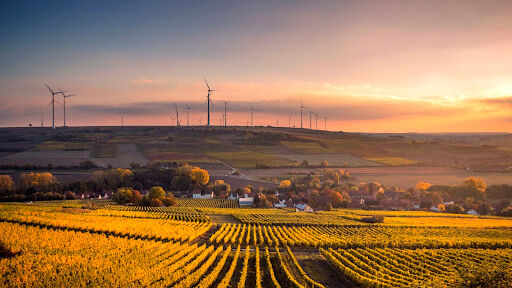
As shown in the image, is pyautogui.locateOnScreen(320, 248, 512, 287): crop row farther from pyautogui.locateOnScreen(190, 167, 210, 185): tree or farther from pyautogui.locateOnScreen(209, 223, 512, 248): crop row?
pyautogui.locateOnScreen(190, 167, 210, 185): tree

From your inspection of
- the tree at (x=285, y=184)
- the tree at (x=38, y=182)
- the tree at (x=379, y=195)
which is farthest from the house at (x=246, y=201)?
the tree at (x=38, y=182)

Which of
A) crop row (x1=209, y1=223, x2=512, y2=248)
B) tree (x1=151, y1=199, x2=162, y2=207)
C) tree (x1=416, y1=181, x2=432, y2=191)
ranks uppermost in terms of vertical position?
crop row (x1=209, y1=223, x2=512, y2=248)

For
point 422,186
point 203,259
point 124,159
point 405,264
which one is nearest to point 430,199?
point 422,186

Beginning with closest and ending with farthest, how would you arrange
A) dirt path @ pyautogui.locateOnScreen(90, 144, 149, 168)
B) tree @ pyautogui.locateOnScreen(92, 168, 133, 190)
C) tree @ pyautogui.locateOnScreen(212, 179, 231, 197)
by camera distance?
tree @ pyautogui.locateOnScreen(92, 168, 133, 190)
tree @ pyautogui.locateOnScreen(212, 179, 231, 197)
dirt path @ pyautogui.locateOnScreen(90, 144, 149, 168)

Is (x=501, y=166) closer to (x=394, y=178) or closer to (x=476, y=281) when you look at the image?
(x=394, y=178)

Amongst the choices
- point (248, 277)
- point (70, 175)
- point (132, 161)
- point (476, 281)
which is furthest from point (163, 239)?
point (132, 161)

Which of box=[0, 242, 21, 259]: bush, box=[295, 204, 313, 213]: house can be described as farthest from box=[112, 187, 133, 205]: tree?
box=[0, 242, 21, 259]: bush

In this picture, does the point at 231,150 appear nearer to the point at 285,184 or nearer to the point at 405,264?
the point at 285,184

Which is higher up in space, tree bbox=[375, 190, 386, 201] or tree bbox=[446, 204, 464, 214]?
tree bbox=[375, 190, 386, 201]

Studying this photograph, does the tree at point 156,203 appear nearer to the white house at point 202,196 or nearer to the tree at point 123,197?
the tree at point 123,197

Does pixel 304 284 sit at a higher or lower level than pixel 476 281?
lower

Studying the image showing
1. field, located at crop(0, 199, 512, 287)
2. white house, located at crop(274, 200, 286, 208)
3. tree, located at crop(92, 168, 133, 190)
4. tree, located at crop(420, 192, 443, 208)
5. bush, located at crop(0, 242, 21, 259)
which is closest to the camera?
field, located at crop(0, 199, 512, 287)
